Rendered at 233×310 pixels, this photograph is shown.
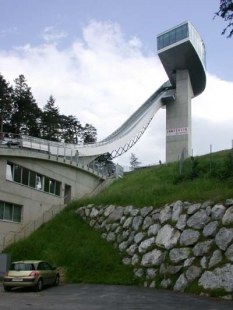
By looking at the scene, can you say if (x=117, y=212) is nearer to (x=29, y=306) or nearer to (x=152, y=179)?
(x=152, y=179)

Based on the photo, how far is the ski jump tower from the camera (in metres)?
66.8

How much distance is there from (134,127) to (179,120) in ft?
26.5

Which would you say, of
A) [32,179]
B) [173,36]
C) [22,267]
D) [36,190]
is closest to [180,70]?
[173,36]

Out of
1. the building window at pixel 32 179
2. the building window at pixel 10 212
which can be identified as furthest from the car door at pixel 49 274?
the building window at pixel 32 179

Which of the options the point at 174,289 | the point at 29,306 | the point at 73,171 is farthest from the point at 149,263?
the point at 73,171

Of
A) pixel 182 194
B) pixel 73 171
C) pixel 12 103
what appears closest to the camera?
pixel 182 194

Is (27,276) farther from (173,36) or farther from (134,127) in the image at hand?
(173,36)

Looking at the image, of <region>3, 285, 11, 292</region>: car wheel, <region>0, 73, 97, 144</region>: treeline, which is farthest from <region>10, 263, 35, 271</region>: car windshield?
<region>0, 73, 97, 144</region>: treeline

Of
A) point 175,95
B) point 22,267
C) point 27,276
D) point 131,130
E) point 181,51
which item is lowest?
point 27,276

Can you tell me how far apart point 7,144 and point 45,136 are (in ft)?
125

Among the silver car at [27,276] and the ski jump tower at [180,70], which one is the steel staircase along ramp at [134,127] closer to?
the ski jump tower at [180,70]

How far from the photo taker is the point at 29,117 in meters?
65.6

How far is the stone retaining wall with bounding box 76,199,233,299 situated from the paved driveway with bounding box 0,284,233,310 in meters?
1.10

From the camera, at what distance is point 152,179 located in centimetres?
3419
